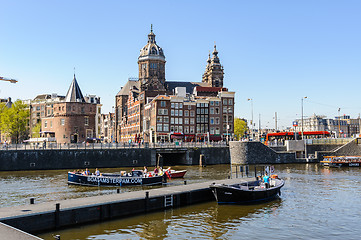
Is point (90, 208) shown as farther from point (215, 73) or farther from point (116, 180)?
point (215, 73)

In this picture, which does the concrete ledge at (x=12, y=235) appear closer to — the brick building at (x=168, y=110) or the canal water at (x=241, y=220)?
the canal water at (x=241, y=220)

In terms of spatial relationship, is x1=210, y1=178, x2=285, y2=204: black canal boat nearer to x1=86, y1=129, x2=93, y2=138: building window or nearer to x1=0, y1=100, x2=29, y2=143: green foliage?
x1=86, y1=129, x2=93, y2=138: building window

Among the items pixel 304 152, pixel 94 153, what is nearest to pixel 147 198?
pixel 94 153

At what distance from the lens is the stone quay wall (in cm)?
6181

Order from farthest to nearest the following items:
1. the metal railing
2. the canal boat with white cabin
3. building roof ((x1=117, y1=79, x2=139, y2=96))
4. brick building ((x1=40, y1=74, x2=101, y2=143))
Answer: building roof ((x1=117, y1=79, x2=139, y2=96)), brick building ((x1=40, y1=74, x2=101, y2=143)), the canal boat with white cabin, the metal railing

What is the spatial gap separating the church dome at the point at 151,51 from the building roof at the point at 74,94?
4710cm

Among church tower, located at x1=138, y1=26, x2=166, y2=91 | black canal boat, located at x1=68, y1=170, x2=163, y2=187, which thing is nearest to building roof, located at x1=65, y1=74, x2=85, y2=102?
church tower, located at x1=138, y1=26, x2=166, y2=91

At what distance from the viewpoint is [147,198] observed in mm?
28188

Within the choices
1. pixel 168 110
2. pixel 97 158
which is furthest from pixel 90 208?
pixel 168 110

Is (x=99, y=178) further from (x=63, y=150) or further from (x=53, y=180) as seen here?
(x=63, y=150)

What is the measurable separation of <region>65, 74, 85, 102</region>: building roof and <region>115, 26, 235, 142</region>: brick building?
18.2 metres

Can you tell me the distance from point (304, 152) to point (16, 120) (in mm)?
75114

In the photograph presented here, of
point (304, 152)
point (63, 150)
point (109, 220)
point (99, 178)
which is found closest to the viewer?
point (109, 220)

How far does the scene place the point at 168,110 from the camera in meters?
98.3
